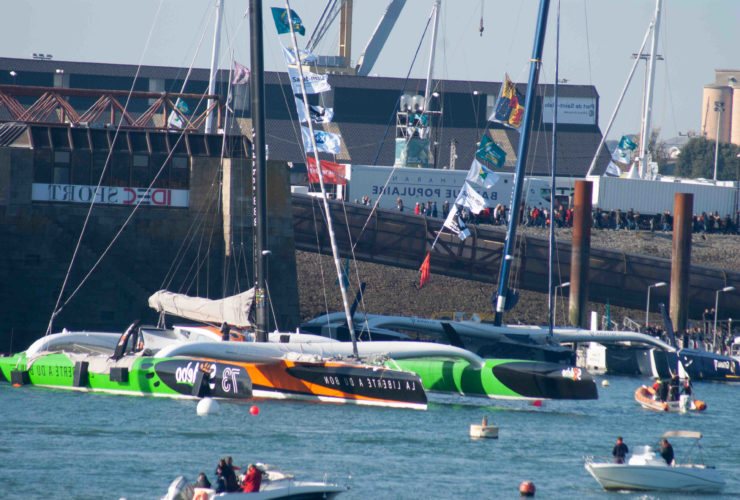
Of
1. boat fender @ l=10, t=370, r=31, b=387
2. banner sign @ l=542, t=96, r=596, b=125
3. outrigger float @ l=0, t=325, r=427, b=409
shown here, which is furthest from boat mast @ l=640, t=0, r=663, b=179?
boat fender @ l=10, t=370, r=31, b=387

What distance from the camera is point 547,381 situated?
110 feet

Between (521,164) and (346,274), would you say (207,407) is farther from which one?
(521,164)

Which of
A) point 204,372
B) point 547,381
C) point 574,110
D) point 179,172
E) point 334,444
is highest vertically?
point 574,110

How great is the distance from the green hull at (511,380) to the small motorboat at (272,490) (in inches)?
481

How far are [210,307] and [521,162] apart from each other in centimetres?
1366

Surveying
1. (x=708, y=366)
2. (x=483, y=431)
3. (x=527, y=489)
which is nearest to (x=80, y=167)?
(x=483, y=431)

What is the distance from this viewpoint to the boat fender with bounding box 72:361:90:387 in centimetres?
3622

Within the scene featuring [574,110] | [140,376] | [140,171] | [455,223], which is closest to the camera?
[140,376]

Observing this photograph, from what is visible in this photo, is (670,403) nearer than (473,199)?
Yes

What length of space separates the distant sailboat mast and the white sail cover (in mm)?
10988

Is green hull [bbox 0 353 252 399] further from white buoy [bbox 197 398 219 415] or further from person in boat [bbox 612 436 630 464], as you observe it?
person in boat [bbox 612 436 630 464]

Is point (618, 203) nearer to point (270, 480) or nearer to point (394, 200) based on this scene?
point (394, 200)

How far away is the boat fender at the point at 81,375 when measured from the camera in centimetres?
3622

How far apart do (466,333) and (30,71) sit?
51095 millimetres
